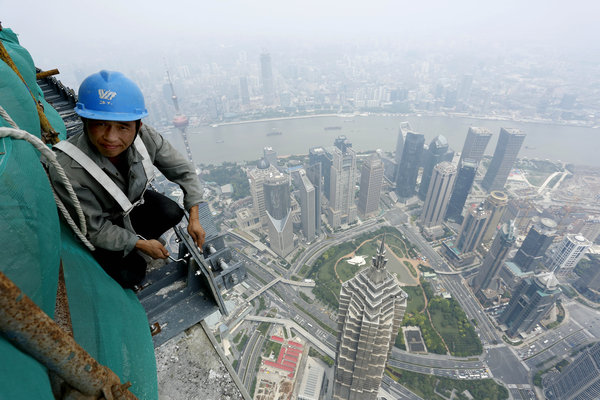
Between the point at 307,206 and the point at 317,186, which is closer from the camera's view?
the point at 307,206

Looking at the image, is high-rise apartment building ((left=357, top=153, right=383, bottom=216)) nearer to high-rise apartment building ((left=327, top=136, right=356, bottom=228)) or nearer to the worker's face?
high-rise apartment building ((left=327, top=136, right=356, bottom=228))

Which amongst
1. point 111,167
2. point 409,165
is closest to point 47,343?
point 111,167

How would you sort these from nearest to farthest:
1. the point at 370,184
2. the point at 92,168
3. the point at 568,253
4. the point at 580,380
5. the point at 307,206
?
the point at 92,168 → the point at 580,380 → the point at 568,253 → the point at 307,206 → the point at 370,184

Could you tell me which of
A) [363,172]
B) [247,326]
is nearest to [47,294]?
[247,326]

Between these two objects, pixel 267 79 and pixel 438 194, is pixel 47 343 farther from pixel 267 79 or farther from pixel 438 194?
pixel 267 79

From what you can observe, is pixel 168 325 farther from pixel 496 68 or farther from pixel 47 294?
pixel 496 68
